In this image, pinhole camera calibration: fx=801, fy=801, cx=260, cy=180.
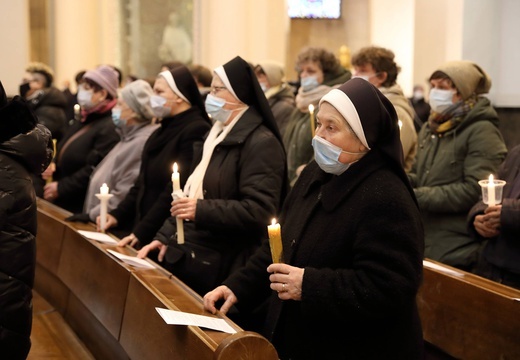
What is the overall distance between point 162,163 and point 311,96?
1.53 metres

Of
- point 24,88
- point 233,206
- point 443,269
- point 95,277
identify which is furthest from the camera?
point 24,88

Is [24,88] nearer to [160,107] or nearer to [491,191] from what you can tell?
[160,107]

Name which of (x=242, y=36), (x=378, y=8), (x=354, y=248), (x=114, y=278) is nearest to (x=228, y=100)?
(x=114, y=278)

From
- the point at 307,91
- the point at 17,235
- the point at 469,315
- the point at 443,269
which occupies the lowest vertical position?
the point at 469,315

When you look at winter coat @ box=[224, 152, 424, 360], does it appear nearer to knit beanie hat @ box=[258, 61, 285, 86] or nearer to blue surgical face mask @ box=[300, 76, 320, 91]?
blue surgical face mask @ box=[300, 76, 320, 91]

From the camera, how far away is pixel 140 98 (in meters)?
6.03

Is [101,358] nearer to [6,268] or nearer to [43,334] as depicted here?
[43,334]

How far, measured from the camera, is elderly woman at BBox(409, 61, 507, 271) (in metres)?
4.95

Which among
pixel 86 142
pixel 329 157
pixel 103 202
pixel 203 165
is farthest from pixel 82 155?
pixel 329 157

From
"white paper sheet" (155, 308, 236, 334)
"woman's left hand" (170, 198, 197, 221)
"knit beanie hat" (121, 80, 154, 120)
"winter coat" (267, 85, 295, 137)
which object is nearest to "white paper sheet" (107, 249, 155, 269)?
"woman's left hand" (170, 198, 197, 221)

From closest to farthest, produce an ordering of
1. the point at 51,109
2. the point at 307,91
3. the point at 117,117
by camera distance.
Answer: the point at 117,117 → the point at 307,91 → the point at 51,109

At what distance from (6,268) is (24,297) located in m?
0.19

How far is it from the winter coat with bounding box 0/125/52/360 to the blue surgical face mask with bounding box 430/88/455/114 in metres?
2.62

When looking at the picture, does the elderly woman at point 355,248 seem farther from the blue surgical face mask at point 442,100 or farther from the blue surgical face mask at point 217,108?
the blue surgical face mask at point 442,100
